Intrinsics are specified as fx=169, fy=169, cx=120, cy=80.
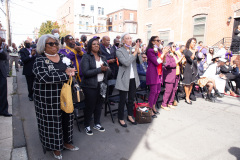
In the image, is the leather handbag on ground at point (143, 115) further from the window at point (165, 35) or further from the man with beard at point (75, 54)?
the window at point (165, 35)

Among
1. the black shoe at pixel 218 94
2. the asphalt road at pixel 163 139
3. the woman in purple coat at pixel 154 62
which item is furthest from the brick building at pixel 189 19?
the asphalt road at pixel 163 139

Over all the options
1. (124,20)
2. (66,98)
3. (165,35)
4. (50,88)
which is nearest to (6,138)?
(50,88)

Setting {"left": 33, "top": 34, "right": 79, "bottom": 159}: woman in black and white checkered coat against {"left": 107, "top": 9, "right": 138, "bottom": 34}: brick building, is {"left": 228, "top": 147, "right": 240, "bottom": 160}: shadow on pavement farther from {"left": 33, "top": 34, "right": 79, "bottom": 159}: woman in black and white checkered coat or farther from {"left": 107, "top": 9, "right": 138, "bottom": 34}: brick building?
{"left": 107, "top": 9, "right": 138, "bottom": 34}: brick building

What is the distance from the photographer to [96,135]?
360 cm

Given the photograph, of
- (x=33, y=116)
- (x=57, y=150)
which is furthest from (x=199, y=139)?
(x=33, y=116)

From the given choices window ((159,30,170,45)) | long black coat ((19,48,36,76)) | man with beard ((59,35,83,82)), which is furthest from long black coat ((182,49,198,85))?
window ((159,30,170,45))

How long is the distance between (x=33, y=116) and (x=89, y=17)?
40.4 meters

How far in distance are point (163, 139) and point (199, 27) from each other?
1264cm

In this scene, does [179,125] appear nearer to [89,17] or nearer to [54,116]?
[54,116]

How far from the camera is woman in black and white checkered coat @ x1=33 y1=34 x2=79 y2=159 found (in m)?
2.50

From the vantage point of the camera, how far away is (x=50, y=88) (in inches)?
102

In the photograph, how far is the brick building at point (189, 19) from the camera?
38.5ft

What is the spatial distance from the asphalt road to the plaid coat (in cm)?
42

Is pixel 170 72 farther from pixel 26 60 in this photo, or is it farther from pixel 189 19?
pixel 189 19
